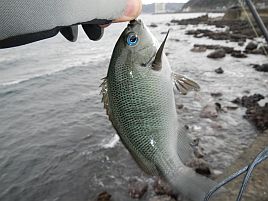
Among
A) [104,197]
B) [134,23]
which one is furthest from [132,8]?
[104,197]

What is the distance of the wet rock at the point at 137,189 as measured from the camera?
6646 millimetres

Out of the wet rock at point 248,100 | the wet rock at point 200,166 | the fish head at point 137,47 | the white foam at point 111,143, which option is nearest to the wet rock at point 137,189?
the wet rock at point 200,166

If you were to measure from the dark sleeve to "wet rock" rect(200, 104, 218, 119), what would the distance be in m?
10.2

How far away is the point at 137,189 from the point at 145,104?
17.4ft

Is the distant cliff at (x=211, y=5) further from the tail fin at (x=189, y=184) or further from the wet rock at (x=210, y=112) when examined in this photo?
the tail fin at (x=189, y=184)

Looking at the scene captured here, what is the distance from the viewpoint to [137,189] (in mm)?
6746

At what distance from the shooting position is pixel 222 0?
420 ft

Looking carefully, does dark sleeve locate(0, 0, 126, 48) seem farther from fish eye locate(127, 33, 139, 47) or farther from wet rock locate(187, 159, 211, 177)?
wet rock locate(187, 159, 211, 177)

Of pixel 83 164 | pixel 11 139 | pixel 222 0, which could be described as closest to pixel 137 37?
pixel 83 164

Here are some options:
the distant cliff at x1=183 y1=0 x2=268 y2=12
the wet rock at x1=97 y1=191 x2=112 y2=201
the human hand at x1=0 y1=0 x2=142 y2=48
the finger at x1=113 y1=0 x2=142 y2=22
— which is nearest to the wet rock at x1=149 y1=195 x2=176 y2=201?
the wet rock at x1=97 y1=191 x2=112 y2=201

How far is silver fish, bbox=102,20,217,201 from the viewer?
196 centimetres

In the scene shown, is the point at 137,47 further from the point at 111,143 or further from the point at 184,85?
the point at 111,143

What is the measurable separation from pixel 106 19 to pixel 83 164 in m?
8.03

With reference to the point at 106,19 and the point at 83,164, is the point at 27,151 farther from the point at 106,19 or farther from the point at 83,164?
the point at 106,19
